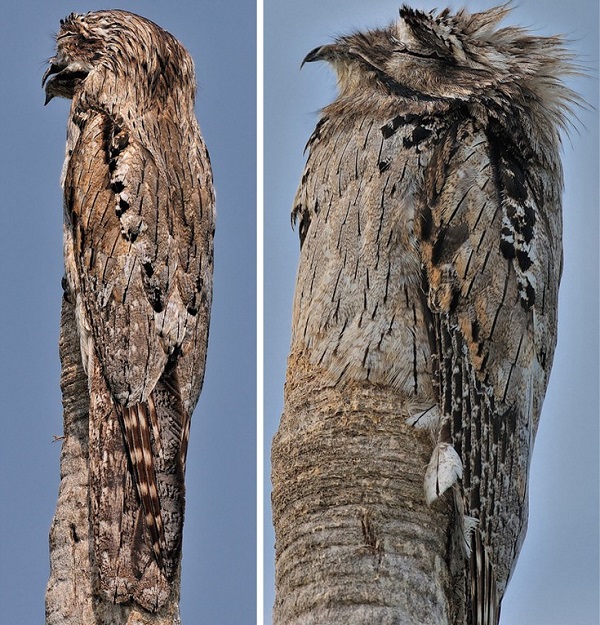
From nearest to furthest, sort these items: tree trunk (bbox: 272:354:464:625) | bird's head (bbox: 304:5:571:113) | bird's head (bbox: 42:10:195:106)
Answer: tree trunk (bbox: 272:354:464:625)
bird's head (bbox: 304:5:571:113)
bird's head (bbox: 42:10:195:106)

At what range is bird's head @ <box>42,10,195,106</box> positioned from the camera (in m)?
7.65

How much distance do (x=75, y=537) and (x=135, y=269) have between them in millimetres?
1414

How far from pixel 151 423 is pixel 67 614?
1.02m

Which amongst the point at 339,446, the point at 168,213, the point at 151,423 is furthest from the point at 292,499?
the point at 168,213

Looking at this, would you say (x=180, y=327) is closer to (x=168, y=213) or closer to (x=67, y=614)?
(x=168, y=213)

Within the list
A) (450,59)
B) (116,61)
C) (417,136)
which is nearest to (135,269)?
(116,61)

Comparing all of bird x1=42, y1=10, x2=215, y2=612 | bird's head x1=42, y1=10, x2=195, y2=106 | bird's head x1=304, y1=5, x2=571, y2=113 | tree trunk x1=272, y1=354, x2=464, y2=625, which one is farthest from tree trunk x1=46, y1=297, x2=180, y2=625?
bird's head x1=304, y1=5, x2=571, y2=113

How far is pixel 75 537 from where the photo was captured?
6.84 metres

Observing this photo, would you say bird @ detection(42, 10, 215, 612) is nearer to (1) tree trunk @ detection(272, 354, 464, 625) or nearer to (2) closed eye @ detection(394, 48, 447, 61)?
(1) tree trunk @ detection(272, 354, 464, 625)

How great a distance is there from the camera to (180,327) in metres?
7.14

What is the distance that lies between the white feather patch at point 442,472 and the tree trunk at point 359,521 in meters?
0.04

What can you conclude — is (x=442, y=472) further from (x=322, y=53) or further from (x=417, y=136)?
(x=322, y=53)

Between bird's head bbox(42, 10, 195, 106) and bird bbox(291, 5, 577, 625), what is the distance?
49.0 inches

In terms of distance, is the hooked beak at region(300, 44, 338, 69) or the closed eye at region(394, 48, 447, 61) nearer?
the closed eye at region(394, 48, 447, 61)
